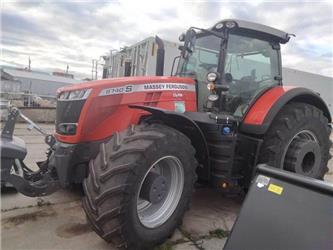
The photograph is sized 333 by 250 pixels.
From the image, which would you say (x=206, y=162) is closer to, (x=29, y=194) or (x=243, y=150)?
(x=243, y=150)

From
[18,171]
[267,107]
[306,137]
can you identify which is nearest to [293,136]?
[306,137]

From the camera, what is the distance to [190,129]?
3.46m

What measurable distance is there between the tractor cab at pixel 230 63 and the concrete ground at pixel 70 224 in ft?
4.06

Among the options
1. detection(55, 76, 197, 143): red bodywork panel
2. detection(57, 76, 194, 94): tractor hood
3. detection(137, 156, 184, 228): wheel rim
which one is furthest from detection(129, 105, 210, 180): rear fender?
detection(137, 156, 184, 228): wheel rim

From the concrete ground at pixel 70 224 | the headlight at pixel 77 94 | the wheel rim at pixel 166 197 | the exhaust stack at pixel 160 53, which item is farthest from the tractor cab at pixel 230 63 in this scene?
the headlight at pixel 77 94

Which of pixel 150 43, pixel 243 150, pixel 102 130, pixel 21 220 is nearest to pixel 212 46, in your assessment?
pixel 243 150

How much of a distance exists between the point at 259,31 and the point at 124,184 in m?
2.70

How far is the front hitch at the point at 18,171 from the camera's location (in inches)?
113

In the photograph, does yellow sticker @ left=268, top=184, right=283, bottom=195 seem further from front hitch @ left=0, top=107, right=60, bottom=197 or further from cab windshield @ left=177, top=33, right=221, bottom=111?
front hitch @ left=0, top=107, right=60, bottom=197

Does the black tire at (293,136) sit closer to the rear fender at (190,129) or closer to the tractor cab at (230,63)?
the tractor cab at (230,63)

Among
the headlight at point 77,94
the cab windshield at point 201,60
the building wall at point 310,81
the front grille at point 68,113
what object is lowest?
the front grille at point 68,113

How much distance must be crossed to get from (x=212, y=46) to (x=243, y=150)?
1.32 meters

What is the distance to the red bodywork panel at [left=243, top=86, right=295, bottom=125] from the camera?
389cm

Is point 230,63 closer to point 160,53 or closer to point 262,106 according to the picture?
point 262,106
